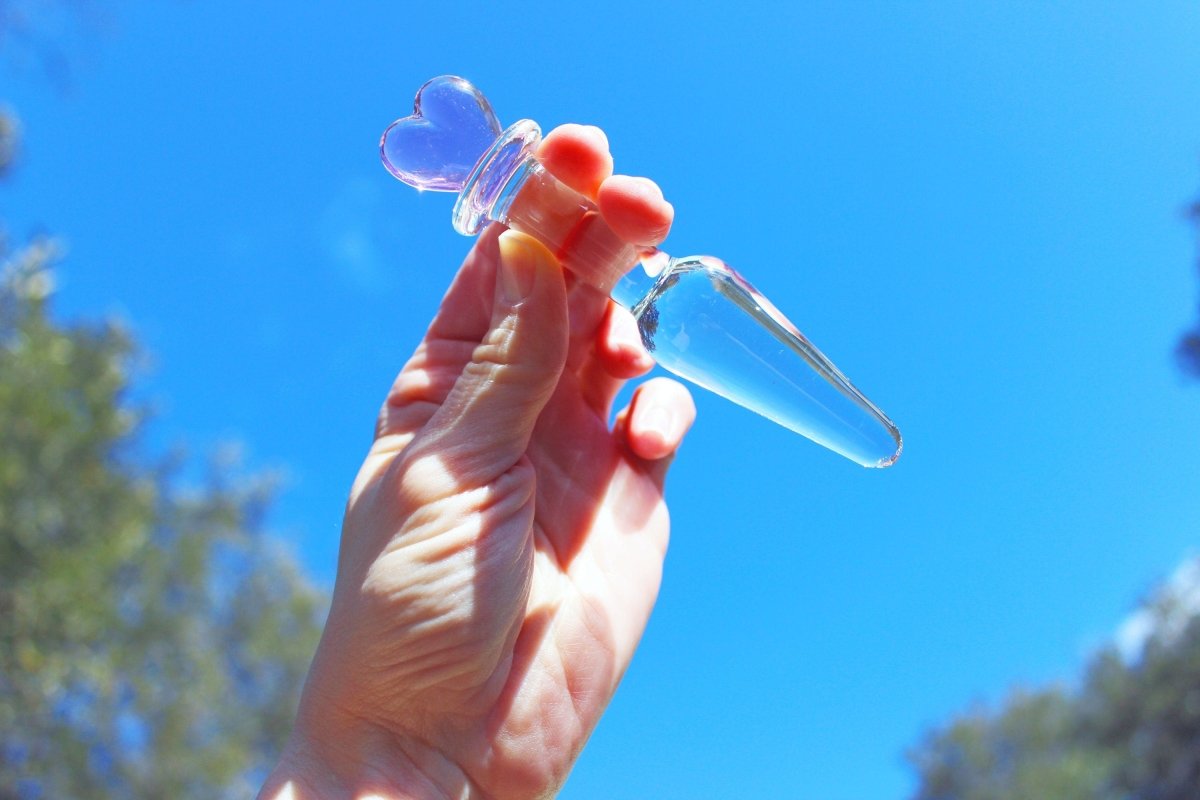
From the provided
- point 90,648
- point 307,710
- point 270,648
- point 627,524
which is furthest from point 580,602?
point 270,648

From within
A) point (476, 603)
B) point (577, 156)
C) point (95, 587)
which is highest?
point (95, 587)

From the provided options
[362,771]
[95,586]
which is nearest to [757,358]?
[362,771]

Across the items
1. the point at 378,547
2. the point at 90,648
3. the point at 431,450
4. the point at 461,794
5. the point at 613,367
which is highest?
the point at 90,648

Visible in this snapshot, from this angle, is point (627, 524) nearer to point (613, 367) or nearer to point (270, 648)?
point (613, 367)

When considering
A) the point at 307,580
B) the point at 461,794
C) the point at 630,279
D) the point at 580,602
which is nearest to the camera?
the point at 630,279

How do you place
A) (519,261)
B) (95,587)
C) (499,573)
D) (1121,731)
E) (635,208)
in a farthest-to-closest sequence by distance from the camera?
(1121,731) → (95,587) → (499,573) → (519,261) → (635,208)

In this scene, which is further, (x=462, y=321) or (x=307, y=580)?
(x=307, y=580)

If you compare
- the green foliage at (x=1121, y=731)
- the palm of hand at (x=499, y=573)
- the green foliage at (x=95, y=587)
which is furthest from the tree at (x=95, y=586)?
the green foliage at (x=1121, y=731)

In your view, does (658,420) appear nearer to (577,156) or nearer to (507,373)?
(507,373)
